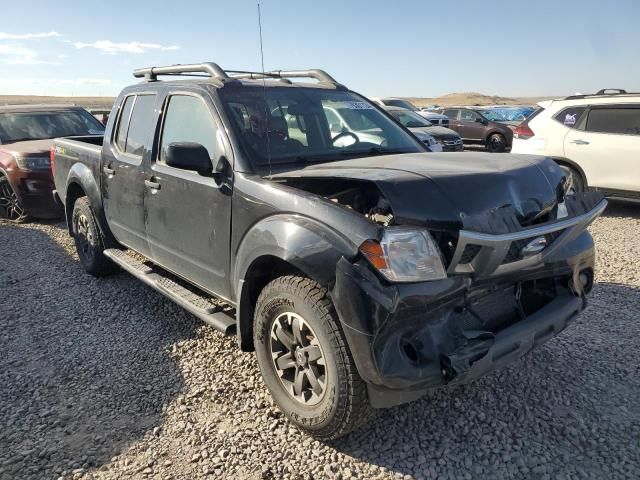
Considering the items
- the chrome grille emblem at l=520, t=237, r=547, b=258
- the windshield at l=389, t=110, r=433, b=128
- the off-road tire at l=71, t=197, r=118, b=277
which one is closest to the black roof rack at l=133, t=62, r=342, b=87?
the off-road tire at l=71, t=197, r=118, b=277

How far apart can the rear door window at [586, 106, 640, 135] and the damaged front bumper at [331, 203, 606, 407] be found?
6142mm

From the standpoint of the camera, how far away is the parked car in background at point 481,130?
17203mm

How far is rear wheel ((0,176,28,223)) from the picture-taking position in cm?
827

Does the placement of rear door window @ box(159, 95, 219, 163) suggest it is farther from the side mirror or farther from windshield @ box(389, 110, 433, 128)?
windshield @ box(389, 110, 433, 128)

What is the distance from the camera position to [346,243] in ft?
8.05

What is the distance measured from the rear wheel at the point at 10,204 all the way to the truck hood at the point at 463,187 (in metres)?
6.93

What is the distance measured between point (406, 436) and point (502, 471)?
1.73ft

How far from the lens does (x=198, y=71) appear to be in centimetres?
407

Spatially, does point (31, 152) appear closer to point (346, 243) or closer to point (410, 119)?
point (346, 243)

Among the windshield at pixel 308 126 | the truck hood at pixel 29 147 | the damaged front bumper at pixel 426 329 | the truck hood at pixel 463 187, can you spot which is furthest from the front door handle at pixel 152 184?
the truck hood at pixel 29 147

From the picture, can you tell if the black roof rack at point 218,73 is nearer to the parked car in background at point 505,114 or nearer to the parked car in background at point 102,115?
the parked car in background at point 102,115

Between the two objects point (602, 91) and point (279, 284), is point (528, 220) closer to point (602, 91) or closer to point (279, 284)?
point (279, 284)

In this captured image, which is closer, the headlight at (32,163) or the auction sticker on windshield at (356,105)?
the auction sticker on windshield at (356,105)

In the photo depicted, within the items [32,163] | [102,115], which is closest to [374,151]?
[32,163]
